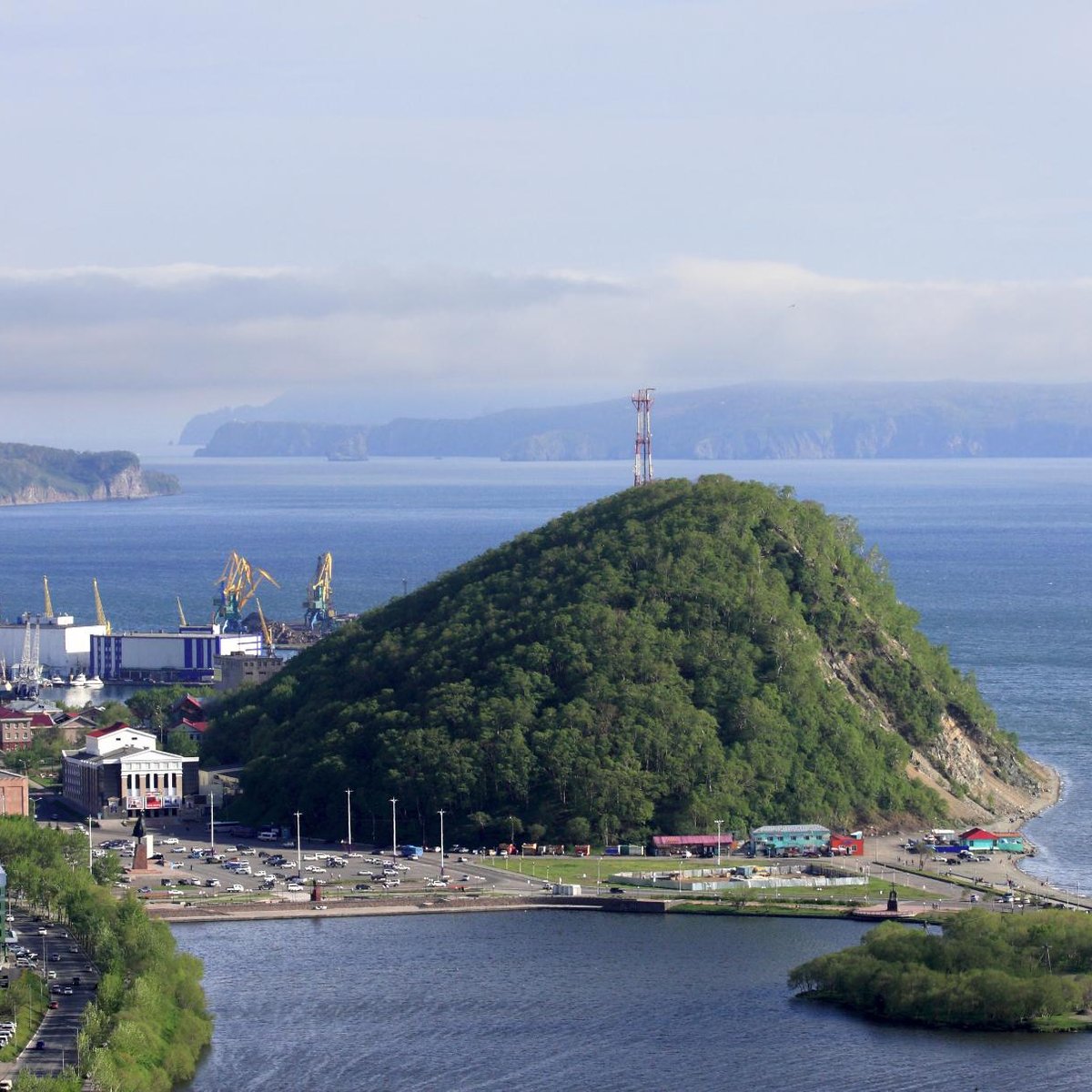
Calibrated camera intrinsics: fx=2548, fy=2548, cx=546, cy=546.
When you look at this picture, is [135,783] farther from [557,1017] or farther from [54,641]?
[54,641]

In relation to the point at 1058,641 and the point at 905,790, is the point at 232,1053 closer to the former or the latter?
the point at 905,790

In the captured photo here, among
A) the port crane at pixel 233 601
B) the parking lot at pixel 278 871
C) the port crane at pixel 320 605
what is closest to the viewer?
the parking lot at pixel 278 871

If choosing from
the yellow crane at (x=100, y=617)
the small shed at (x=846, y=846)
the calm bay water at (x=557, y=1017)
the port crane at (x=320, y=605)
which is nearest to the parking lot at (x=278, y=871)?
the calm bay water at (x=557, y=1017)

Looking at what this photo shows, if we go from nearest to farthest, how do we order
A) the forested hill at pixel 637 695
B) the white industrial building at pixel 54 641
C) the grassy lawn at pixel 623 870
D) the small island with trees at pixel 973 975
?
the small island with trees at pixel 973 975
the grassy lawn at pixel 623 870
the forested hill at pixel 637 695
the white industrial building at pixel 54 641

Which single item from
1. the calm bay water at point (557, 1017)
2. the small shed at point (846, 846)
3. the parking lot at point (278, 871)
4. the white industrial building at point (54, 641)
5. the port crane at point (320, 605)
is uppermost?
the port crane at point (320, 605)

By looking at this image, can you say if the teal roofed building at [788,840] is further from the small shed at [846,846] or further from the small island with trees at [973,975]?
the small island with trees at [973,975]

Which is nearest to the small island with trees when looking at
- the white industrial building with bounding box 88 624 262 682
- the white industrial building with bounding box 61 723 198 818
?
the white industrial building with bounding box 61 723 198 818

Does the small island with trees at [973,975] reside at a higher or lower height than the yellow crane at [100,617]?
lower

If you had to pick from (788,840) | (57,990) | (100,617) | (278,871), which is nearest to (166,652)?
(100,617)
